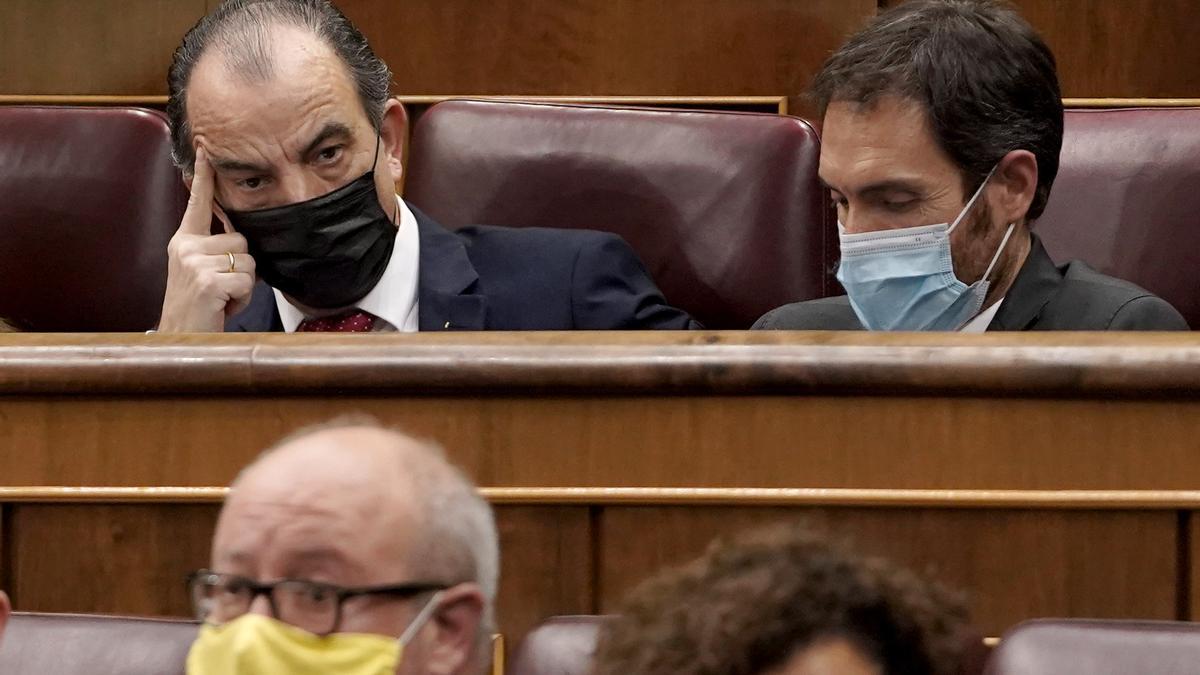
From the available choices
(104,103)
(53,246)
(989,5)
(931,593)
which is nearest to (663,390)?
(931,593)

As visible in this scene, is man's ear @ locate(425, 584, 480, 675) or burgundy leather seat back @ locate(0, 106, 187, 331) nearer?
man's ear @ locate(425, 584, 480, 675)

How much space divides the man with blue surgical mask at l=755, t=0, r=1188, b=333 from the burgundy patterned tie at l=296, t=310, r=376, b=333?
33cm

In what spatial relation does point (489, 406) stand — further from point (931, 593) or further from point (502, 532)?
point (931, 593)

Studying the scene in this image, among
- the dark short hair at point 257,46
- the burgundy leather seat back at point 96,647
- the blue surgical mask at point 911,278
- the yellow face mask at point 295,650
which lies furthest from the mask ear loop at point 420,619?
the dark short hair at point 257,46

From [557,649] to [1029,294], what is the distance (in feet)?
1.57

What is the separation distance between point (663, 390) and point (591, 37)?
96 cm

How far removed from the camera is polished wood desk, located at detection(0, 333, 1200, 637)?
30.0 inches

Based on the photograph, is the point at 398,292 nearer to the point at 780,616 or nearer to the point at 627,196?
the point at 627,196

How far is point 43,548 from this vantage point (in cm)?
83

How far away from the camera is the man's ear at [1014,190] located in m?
1.07

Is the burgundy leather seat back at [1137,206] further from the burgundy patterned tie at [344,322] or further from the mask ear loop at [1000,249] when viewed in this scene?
the burgundy patterned tie at [344,322]

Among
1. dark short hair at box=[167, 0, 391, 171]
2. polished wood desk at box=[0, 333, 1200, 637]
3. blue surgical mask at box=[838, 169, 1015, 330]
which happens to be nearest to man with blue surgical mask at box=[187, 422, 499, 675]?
polished wood desk at box=[0, 333, 1200, 637]

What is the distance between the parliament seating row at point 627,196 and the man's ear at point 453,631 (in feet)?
1.81

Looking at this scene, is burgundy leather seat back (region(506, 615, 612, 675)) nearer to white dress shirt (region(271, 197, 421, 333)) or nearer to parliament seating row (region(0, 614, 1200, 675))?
parliament seating row (region(0, 614, 1200, 675))
